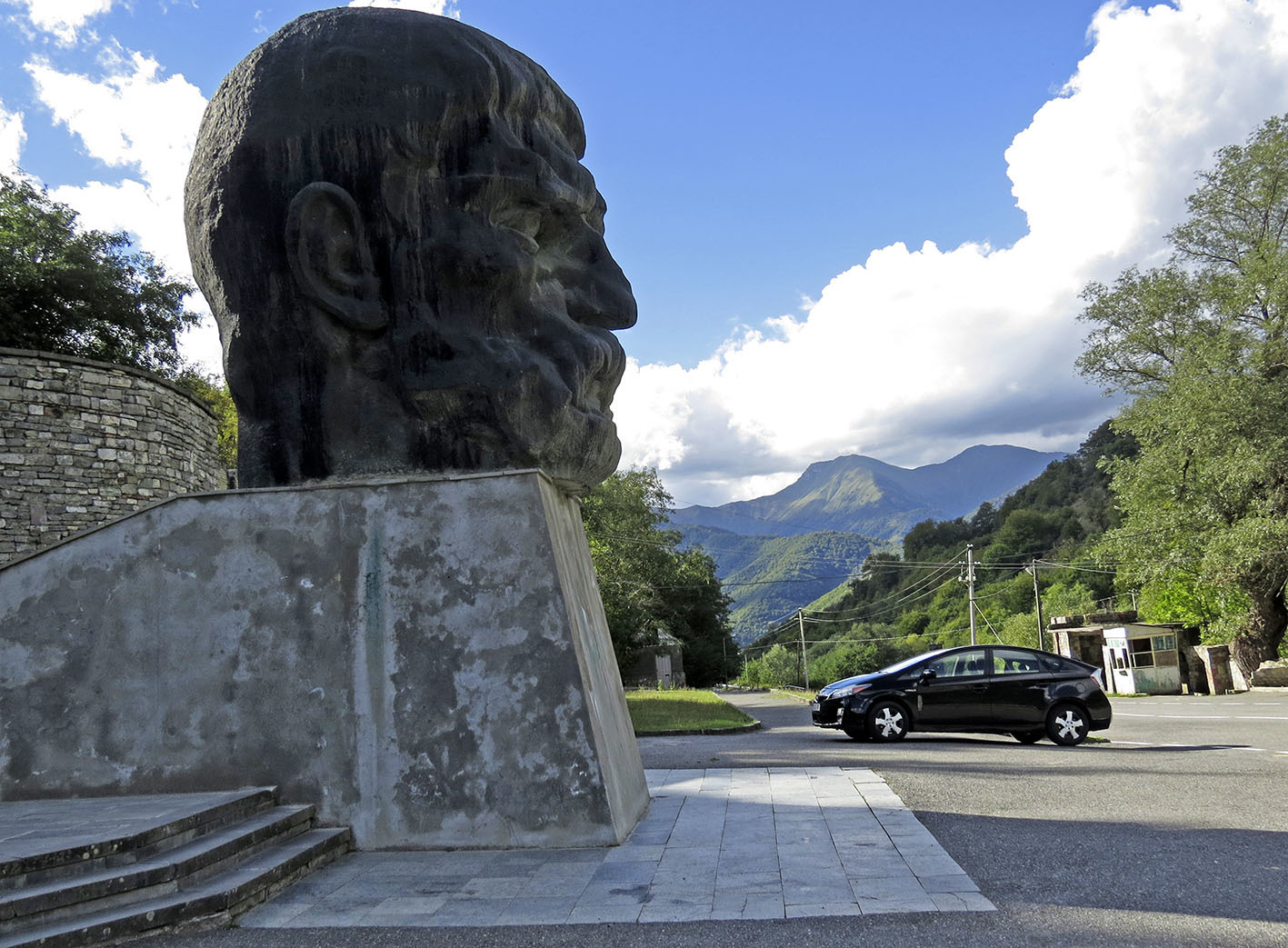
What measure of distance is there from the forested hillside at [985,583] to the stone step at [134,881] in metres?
58.9

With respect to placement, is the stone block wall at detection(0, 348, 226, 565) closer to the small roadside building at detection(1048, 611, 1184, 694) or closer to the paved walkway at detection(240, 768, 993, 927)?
the paved walkway at detection(240, 768, 993, 927)

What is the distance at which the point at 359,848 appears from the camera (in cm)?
508

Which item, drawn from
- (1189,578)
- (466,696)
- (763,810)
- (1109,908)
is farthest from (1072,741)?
(1189,578)

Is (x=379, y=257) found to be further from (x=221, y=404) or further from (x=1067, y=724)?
(x=221, y=404)

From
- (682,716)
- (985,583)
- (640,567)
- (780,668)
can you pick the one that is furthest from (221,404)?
(985,583)

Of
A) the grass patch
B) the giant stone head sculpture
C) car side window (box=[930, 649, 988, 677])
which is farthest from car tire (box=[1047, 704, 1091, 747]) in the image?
the giant stone head sculpture

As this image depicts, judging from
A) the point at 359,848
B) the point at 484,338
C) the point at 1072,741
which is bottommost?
the point at 1072,741

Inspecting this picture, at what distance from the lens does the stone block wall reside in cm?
1895

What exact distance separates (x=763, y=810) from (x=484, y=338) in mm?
3580

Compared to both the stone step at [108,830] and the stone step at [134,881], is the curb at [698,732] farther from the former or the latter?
the stone step at [134,881]

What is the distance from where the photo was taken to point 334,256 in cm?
570

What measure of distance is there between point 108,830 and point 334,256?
337 cm

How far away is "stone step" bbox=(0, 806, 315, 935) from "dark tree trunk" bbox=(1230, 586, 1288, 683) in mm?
29002

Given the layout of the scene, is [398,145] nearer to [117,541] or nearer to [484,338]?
[484,338]
